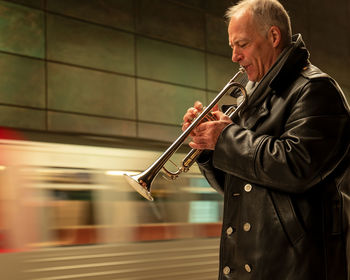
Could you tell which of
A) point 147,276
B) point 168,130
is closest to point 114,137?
point 147,276

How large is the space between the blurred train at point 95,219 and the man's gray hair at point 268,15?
3808mm

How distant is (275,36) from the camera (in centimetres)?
227

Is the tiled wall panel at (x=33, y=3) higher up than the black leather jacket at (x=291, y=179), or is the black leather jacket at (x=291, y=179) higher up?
the tiled wall panel at (x=33, y=3)

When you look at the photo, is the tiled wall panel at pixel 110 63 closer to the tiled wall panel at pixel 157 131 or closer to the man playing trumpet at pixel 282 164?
the tiled wall panel at pixel 157 131

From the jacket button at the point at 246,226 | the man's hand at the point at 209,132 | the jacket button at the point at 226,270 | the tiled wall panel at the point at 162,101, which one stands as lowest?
the jacket button at the point at 226,270

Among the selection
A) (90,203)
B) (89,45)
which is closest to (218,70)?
(89,45)

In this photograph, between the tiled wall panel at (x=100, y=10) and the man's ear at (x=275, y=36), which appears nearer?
the man's ear at (x=275, y=36)

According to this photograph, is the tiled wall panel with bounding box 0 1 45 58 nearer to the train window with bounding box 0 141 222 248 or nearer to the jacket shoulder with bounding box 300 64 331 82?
the train window with bounding box 0 141 222 248

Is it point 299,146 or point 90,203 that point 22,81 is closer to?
point 90,203

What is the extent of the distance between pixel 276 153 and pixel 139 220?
4740mm

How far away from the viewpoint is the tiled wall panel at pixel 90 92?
10.9 m

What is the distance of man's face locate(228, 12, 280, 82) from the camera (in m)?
2.27

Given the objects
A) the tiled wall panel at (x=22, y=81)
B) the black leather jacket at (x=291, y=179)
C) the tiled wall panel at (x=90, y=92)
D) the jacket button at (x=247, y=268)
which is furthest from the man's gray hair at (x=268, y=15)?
the tiled wall panel at (x=90, y=92)

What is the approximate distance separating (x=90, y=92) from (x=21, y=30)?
169 cm
